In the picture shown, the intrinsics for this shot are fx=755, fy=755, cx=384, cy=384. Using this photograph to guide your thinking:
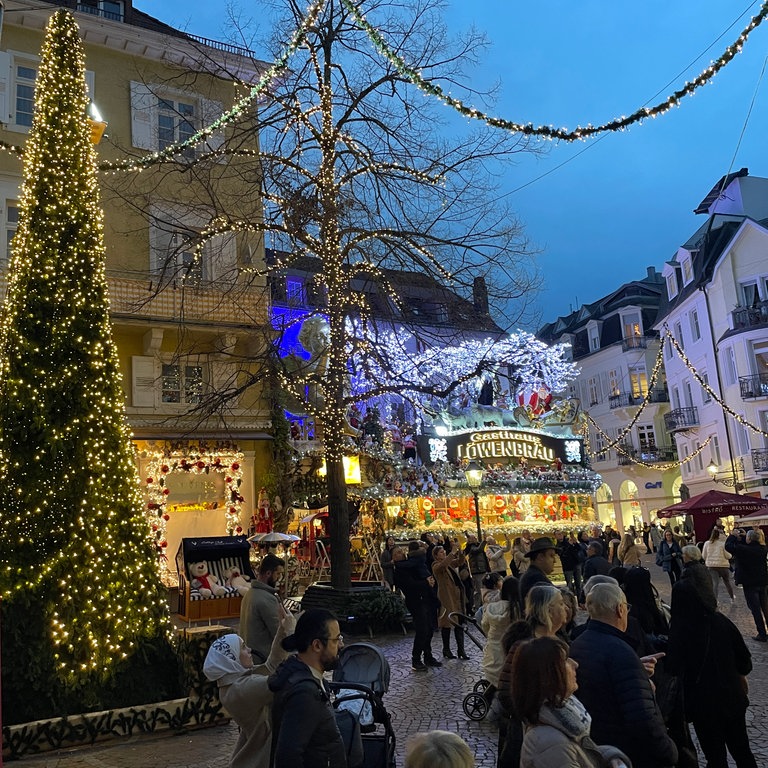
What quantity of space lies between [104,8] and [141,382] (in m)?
11.1

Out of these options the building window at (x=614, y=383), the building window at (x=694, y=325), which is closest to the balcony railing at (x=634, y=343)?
the building window at (x=614, y=383)

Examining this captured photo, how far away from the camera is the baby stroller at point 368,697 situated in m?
4.55

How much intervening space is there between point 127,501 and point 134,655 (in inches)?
66.6

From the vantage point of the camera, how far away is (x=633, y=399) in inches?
1940

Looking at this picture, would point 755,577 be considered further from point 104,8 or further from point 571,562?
point 104,8

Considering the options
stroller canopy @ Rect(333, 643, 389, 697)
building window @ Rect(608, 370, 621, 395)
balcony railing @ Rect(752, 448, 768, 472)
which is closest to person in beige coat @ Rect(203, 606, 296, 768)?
stroller canopy @ Rect(333, 643, 389, 697)

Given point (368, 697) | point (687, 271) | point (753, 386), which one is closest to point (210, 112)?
point (368, 697)

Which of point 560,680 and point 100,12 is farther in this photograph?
point 100,12

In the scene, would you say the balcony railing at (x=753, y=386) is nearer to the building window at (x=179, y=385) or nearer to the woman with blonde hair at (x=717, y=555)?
the woman with blonde hair at (x=717, y=555)

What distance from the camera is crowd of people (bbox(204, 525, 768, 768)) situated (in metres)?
3.15

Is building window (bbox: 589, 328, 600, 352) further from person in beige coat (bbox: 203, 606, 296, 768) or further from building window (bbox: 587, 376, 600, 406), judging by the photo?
person in beige coat (bbox: 203, 606, 296, 768)

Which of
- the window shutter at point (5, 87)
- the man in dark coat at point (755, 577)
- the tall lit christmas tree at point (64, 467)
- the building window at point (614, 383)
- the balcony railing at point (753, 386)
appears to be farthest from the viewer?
the building window at point (614, 383)

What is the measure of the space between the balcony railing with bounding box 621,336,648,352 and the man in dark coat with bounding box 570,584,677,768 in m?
49.0

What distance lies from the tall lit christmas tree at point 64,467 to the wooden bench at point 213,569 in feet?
25.9
